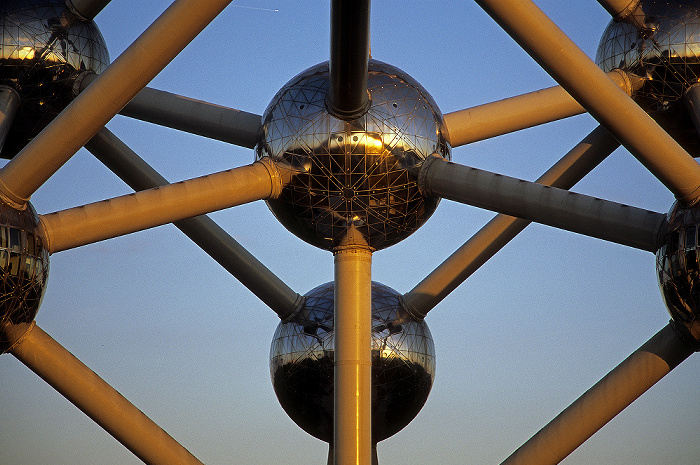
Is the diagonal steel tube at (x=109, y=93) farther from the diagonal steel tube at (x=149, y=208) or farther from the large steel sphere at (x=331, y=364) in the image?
the large steel sphere at (x=331, y=364)

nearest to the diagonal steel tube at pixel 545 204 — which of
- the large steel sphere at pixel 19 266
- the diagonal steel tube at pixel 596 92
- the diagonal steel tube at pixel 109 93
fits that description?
the diagonal steel tube at pixel 596 92

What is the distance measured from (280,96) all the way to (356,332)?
11.3 ft

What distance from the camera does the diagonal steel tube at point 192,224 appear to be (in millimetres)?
14680

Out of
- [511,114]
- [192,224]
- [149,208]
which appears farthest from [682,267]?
[192,224]

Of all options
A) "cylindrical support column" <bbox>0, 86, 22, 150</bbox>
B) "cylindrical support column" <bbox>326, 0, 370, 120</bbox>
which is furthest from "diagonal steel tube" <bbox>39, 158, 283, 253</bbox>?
"cylindrical support column" <bbox>0, 86, 22, 150</bbox>

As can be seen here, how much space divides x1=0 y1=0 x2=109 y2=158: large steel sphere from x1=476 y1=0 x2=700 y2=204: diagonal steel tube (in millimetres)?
7557

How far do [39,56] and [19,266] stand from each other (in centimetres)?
480

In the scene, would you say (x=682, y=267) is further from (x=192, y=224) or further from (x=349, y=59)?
(x=192, y=224)

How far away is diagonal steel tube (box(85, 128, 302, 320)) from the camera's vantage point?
48.2 feet

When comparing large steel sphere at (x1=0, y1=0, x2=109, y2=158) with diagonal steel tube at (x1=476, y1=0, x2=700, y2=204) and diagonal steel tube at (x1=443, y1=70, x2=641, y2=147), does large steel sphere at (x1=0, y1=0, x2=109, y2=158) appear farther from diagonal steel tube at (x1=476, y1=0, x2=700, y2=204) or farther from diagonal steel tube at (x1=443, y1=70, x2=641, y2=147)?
diagonal steel tube at (x1=476, y1=0, x2=700, y2=204)

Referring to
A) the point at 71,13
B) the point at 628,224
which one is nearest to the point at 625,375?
the point at 628,224

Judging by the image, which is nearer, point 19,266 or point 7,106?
point 19,266

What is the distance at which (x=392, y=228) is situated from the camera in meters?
12.9

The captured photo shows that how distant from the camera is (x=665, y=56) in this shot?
15.0 m
